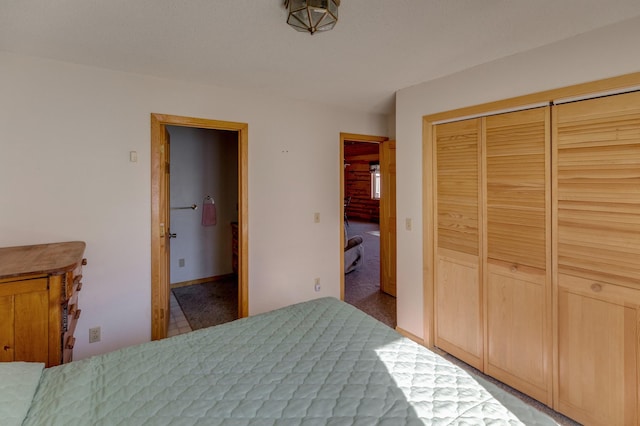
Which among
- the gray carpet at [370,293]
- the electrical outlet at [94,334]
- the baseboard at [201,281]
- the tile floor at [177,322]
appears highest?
the electrical outlet at [94,334]

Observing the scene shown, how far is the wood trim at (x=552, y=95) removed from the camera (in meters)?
1.67

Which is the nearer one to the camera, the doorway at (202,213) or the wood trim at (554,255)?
the wood trim at (554,255)

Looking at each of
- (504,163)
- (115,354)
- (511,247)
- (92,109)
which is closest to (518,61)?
(504,163)

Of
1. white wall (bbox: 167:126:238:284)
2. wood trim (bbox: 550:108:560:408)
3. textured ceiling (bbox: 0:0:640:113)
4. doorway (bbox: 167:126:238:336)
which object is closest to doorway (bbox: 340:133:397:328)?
textured ceiling (bbox: 0:0:640:113)

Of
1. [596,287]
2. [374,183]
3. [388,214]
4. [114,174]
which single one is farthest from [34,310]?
[374,183]

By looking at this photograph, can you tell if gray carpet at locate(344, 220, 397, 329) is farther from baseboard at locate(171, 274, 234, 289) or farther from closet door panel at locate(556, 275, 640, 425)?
baseboard at locate(171, 274, 234, 289)

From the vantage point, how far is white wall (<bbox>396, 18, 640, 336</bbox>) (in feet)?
5.66

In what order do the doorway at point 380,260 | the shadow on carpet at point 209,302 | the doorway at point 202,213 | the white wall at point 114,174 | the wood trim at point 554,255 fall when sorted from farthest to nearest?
the doorway at point 202,213
the doorway at point 380,260
the shadow on carpet at point 209,302
the white wall at point 114,174
the wood trim at point 554,255

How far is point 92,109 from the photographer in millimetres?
2354

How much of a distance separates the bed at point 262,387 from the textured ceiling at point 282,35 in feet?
5.23

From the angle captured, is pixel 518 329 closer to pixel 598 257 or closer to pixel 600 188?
pixel 598 257

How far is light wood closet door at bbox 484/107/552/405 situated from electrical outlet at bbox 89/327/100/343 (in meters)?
2.86

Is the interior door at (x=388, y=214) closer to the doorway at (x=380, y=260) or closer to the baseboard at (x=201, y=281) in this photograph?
the doorway at (x=380, y=260)

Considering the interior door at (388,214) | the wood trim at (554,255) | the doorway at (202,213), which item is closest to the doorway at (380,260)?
the interior door at (388,214)
